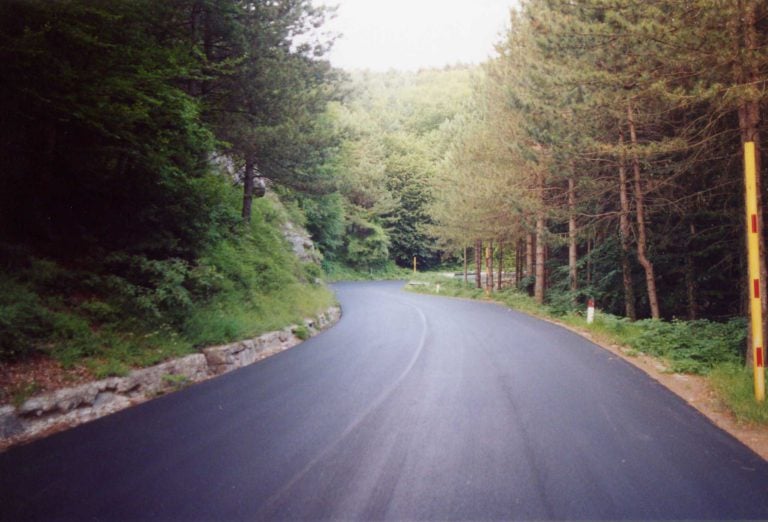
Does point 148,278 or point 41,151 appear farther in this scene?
point 148,278

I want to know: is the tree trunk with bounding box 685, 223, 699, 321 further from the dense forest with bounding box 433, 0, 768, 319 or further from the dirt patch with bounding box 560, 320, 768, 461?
the dirt patch with bounding box 560, 320, 768, 461

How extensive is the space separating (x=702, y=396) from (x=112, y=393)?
317 inches

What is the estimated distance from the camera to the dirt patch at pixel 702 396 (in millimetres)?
4860

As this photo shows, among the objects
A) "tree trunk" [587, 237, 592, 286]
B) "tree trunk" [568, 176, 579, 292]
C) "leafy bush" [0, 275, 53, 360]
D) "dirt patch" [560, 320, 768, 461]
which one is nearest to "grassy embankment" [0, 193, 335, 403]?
"leafy bush" [0, 275, 53, 360]

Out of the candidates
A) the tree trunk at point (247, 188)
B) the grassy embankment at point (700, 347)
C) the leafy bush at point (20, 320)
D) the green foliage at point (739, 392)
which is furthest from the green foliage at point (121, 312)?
the grassy embankment at point (700, 347)

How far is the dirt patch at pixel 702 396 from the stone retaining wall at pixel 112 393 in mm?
7121

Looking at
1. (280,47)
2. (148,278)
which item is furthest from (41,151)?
(280,47)

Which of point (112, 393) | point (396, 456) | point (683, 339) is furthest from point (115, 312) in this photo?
point (683, 339)

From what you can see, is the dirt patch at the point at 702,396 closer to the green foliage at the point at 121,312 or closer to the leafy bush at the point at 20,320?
the green foliage at the point at 121,312

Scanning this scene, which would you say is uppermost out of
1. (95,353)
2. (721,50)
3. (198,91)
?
(198,91)

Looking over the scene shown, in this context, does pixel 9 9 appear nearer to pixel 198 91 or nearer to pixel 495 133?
pixel 198 91

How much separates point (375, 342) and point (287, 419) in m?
5.49

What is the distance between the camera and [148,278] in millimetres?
7801

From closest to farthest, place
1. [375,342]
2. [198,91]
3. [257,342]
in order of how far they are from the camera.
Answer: [257,342]
[375,342]
[198,91]
